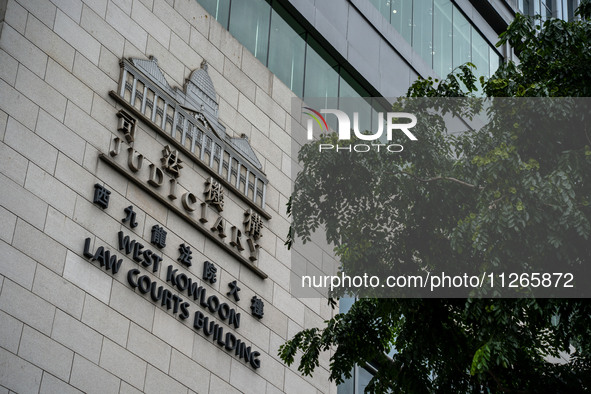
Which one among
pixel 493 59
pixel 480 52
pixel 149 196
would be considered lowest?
pixel 149 196

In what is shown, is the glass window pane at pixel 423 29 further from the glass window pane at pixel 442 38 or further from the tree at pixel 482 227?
the tree at pixel 482 227

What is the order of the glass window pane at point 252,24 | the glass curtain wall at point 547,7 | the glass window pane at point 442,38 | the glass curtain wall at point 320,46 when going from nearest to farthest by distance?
the glass window pane at point 252,24 < the glass curtain wall at point 320,46 < the glass window pane at point 442,38 < the glass curtain wall at point 547,7

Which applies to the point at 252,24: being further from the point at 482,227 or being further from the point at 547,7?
the point at 547,7

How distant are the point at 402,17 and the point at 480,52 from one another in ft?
14.7

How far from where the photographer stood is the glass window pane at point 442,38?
27453 millimetres

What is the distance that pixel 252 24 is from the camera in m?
20.8

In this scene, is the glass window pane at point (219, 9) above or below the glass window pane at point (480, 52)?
below

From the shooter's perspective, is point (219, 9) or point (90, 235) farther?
point (219, 9)

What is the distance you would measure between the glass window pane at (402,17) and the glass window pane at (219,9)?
22.8 feet

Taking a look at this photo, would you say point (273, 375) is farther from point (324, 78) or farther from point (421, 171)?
point (324, 78)

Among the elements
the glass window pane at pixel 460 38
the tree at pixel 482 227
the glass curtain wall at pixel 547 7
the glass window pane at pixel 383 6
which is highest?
the glass curtain wall at pixel 547 7

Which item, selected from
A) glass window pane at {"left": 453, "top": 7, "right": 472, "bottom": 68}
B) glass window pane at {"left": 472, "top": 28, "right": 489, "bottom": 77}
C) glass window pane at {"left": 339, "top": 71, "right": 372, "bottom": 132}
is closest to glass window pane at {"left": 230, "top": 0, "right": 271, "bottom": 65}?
glass window pane at {"left": 339, "top": 71, "right": 372, "bottom": 132}

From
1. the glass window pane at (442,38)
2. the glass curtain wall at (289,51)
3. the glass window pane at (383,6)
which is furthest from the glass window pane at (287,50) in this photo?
the glass window pane at (442,38)

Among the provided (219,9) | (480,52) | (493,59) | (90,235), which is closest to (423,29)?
(480,52)
